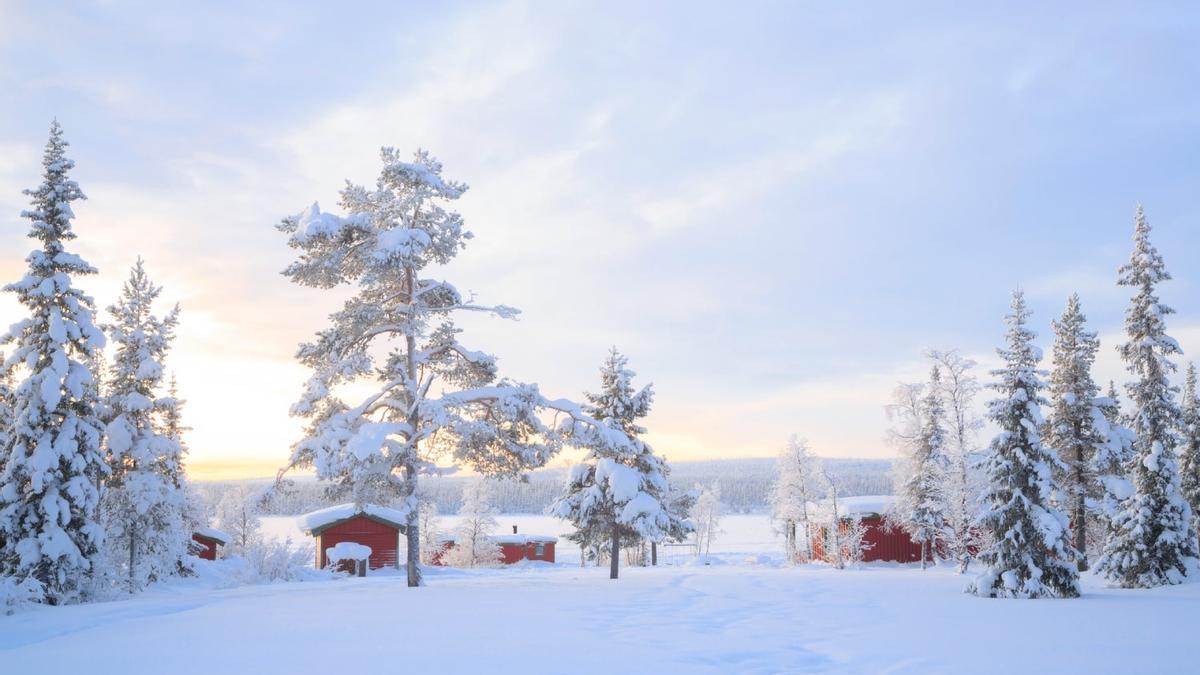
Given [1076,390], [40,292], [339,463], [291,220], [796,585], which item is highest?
[291,220]

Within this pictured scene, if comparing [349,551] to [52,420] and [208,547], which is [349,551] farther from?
[52,420]

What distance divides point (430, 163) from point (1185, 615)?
22666mm

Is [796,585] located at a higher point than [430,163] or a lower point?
lower

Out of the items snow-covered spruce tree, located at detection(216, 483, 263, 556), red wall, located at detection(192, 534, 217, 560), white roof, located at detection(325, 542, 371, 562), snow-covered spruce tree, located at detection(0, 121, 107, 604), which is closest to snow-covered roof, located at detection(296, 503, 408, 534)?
white roof, located at detection(325, 542, 371, 562)

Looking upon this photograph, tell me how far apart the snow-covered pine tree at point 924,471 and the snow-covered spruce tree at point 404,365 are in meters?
25.5

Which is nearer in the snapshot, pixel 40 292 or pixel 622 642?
pixel 622 642

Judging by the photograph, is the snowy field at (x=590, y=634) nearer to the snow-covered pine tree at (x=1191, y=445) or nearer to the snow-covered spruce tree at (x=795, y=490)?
the snow-covered pine tree at (x=1191, y=445)

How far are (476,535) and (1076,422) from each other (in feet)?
147

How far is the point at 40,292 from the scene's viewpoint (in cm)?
2361

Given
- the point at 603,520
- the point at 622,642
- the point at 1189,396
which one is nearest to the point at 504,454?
the point at 603,520

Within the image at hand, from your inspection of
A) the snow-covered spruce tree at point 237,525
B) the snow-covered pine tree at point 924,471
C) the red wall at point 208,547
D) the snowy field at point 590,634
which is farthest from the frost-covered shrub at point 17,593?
the snow-covered pine tree at point 924,471

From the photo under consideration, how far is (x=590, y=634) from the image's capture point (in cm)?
1195

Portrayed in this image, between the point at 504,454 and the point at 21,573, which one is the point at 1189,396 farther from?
the point at 21,573

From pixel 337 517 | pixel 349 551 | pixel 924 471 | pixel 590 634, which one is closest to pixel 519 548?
pixel 337 517
